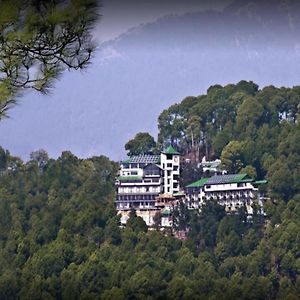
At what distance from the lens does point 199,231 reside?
21.2 metres

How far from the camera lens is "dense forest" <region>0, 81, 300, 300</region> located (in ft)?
60.2

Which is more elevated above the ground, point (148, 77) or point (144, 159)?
point (148, 77)

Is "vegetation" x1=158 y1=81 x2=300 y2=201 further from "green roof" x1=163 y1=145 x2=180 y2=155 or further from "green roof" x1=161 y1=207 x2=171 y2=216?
"green roof" x1=161 y1=207 x2=171 y2=216

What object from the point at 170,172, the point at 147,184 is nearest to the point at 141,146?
the point at 170,172

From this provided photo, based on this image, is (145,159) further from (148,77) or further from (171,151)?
(148,77)

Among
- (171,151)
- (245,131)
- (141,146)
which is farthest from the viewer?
(141,146)

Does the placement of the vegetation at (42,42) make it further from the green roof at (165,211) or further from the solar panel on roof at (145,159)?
the solar panel on roof at (145,159)

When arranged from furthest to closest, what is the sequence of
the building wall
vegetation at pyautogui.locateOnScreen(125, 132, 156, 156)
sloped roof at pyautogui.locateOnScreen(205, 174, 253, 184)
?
vegetation at pyautogui.locateOnScreen(125, 132, 156, 156)
the building wall
sloped roof at pyautogui.locateOnScreen(205, 174, 253, 184)

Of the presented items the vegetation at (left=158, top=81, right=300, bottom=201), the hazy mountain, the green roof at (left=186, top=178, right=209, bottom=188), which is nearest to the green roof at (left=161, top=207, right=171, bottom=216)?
the green roof at (left=186, top=178, right=209, bottom=188)

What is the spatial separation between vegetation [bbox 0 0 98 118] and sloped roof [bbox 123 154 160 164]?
797 inches

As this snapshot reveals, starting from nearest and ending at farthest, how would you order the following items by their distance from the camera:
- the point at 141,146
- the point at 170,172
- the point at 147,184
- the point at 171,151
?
the point at 147,184, the point at 170,172, the point at 171,151, the point at 141,146

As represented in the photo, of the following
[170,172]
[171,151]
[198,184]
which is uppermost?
[171,151]

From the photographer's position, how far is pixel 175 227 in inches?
855

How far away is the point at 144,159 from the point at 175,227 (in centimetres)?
245
